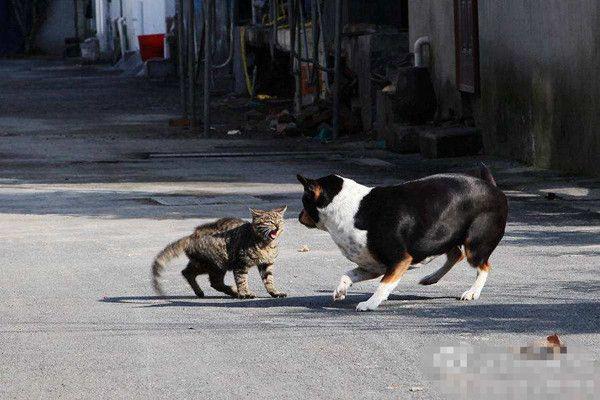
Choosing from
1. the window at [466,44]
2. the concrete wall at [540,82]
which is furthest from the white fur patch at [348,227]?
the window at [466,44]

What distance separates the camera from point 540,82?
1891 cm

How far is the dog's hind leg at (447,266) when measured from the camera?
378 inches

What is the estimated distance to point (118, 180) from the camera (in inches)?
734

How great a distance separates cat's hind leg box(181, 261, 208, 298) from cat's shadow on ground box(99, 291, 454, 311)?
0.07 meters

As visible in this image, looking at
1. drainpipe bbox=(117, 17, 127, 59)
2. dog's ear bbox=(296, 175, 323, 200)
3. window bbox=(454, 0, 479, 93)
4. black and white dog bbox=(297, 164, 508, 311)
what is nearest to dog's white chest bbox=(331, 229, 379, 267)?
black and white dog bbox=(297, 164, 508, 311)

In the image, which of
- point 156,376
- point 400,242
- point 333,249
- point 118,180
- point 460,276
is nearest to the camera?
point 156,376

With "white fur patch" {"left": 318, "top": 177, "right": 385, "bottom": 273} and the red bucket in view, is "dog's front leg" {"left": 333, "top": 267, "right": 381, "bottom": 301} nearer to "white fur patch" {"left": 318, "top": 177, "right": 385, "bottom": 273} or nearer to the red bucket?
"white fur patch" {"left": 318, "top": 177, "right": 385, "bottom": 273}

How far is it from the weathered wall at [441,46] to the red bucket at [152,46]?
24.9 m

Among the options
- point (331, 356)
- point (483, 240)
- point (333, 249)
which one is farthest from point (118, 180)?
→ point (331, 356)

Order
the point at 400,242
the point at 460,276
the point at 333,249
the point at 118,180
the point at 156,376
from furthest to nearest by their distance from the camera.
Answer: the point at 118,180, the point at 333,249, the point at 460,276, the point at 400,242, the point at 156,376

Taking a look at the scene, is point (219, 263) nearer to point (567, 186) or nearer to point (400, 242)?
point (400, 242)

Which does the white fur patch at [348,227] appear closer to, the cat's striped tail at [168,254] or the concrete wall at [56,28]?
the cat's striped tail at [168,254]

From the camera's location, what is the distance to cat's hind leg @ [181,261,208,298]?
378 inches

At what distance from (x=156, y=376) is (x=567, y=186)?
386 inches
